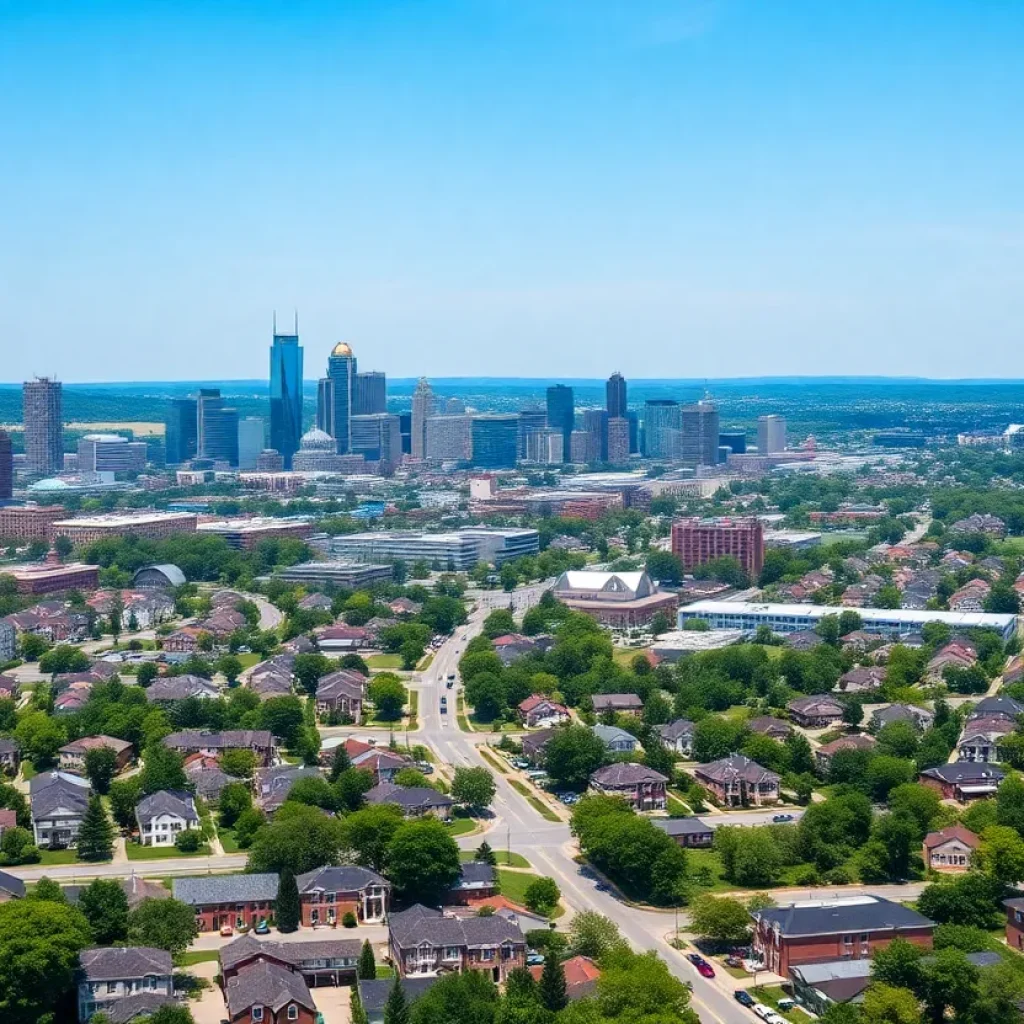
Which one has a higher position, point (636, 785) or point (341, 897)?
point (636, 785)

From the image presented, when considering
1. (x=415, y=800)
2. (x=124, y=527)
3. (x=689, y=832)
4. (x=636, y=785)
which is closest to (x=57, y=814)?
(x=415, y=800)

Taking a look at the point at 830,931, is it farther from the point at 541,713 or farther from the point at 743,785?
the point at 541,713

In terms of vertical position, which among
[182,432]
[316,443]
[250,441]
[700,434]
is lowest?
[250,441]

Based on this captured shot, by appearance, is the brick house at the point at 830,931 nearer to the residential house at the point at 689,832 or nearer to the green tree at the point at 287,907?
the residential house at the point at 689,832

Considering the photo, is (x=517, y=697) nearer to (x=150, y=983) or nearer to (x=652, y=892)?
(x=652, y=892)

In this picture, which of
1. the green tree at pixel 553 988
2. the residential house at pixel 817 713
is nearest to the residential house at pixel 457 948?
the green tree at pixel 553 988

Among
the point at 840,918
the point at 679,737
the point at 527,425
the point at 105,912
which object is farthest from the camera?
the point at 527,425
